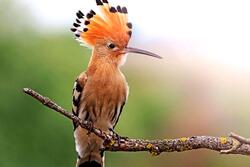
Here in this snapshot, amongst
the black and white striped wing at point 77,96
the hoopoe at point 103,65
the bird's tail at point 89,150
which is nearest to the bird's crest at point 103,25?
the hoopoe at point 103,65

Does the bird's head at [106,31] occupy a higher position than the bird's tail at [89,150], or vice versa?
the bird's head at [106,31]

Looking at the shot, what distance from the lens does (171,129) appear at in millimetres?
10789

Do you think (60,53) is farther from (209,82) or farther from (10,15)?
(209,82)

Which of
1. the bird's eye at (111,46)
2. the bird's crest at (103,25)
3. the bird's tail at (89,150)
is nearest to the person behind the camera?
the bird's crest at (103,25)

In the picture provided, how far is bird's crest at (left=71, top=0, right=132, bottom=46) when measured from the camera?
7.01 ft

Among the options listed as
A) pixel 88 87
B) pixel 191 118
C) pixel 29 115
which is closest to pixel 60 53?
pixel 29 115

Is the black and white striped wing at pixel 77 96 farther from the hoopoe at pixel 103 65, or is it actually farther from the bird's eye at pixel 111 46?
the bird's eye at pixel 111 46

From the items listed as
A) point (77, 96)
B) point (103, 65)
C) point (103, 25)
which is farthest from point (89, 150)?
point (103, 25)

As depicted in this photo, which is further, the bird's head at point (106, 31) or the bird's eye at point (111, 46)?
the bird's eye at point (111, 46)

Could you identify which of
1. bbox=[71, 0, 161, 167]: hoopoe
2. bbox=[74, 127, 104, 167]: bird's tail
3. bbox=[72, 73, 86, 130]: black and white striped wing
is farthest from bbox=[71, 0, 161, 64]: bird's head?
bbox=[74, 127, 104, 167]: bird's tail

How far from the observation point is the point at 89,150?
2.51 meters

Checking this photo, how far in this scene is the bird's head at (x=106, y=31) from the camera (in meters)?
2.14

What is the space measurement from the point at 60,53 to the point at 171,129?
3.95m

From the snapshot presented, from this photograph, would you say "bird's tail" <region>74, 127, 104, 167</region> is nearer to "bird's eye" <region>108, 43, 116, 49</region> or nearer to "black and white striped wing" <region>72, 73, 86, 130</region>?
"black and white striped wing" <region>72, 73, 86, 130</region>
